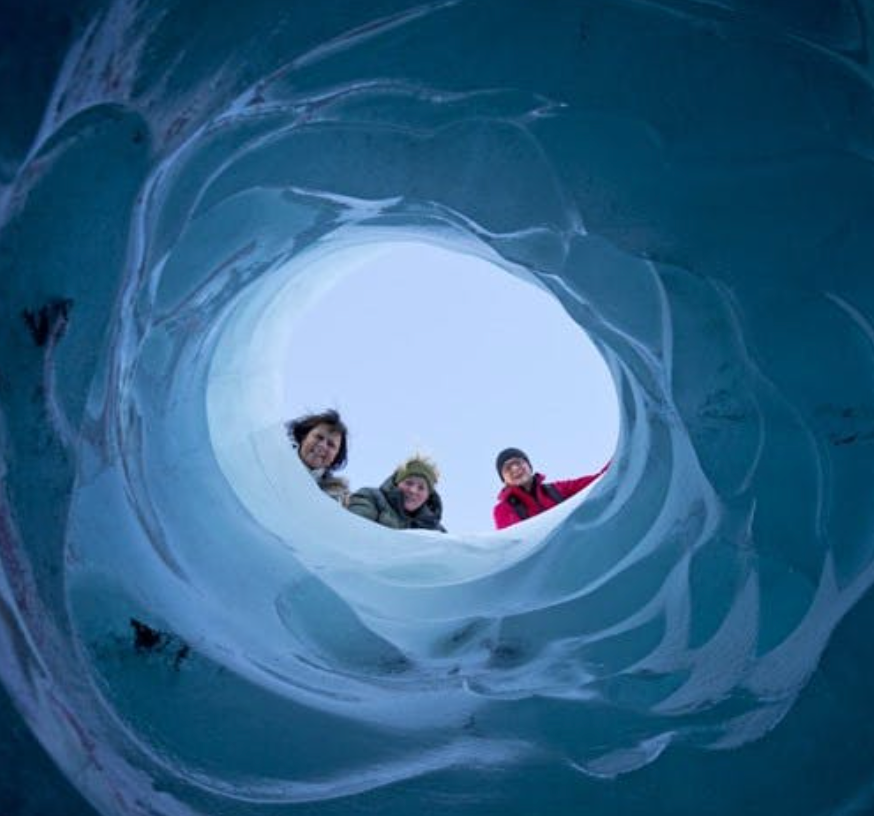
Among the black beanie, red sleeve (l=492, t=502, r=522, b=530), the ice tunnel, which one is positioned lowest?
the ice tunnel

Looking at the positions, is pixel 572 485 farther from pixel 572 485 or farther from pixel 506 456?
pixel 506 456

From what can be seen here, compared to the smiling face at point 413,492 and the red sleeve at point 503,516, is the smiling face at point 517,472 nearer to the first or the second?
the red sleeve at point 503,516

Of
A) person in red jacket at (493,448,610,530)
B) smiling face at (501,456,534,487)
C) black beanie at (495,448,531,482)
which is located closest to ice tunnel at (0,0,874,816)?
person in red jacket at (493,448,610,530)

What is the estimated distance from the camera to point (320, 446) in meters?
3.81

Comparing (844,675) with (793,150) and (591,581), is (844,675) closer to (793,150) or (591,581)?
(591,581)

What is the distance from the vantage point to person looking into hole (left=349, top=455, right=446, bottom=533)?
3.80 m

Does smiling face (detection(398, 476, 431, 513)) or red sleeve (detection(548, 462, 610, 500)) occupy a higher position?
red sleeve (detection(548, 462, 610, 500))

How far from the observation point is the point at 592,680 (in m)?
2.16

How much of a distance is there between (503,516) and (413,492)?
0.40 meters

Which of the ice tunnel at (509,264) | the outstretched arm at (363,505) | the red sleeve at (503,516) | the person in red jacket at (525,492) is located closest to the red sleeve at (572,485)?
the person in red jacket at (525,492)

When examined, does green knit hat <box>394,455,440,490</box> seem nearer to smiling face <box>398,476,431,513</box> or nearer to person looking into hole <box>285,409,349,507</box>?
smiling face <box>398,476,431,513</box>

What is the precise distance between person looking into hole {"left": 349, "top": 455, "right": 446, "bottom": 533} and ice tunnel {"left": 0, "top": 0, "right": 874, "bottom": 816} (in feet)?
4.48

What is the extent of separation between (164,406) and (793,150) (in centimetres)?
150

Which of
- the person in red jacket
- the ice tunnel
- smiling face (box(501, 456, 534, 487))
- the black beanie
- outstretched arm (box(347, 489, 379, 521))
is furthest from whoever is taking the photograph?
the black beanie
